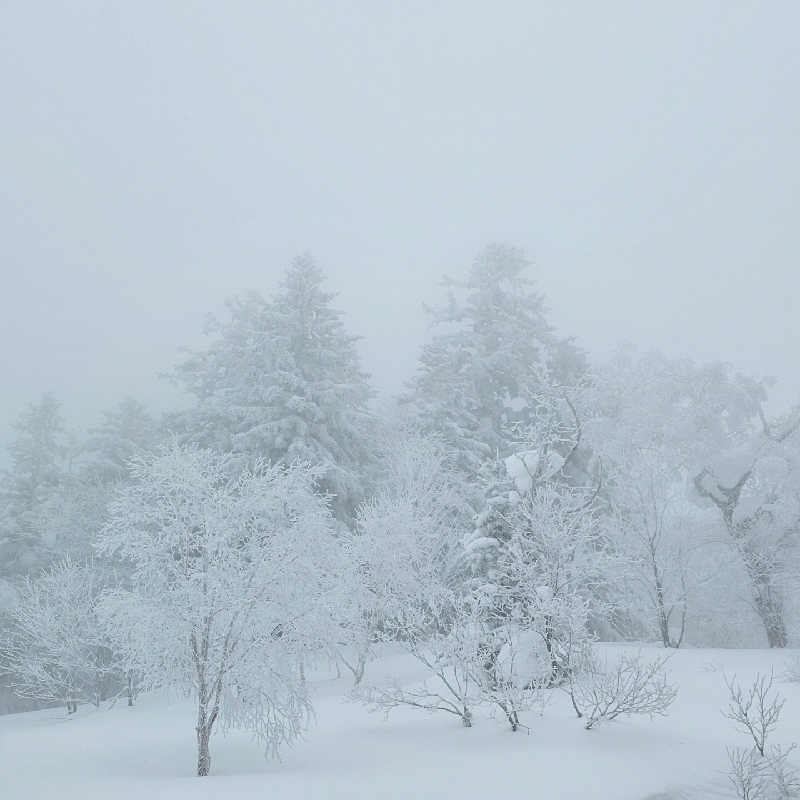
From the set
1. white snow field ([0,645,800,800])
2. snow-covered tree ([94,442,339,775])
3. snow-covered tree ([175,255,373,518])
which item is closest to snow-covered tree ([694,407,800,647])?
white snow field ([0,645,800,800])

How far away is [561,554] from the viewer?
15.5 m

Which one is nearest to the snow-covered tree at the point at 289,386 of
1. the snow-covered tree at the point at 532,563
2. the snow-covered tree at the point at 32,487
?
the snow-covered tree at the point at 532,563

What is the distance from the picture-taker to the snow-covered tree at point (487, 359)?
31484 millimetres

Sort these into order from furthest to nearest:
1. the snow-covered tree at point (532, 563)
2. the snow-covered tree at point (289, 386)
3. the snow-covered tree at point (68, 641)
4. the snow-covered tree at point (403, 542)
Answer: the snow-covered tree at point (289, 386), the snow-covered tree at point (68, 641), the snow-covered tree at point (403, 542), the snow-covered tree at point (532, 563)

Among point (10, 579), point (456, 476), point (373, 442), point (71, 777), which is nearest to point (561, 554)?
point (71, 777)

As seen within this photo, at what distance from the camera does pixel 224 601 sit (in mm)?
10688

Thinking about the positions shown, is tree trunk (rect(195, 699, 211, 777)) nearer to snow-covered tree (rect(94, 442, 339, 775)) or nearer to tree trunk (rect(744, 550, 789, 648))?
snow-covered tree (rect(94, 442, 339, 775))

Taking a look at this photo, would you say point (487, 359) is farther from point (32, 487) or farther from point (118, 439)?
point (32, 487)

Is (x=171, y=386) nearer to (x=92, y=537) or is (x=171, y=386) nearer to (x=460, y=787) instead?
(x=92, y=537)

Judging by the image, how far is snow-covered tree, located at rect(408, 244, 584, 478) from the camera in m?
31.5

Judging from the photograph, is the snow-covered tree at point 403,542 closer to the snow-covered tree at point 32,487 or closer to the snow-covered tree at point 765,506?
the snow-covered tree at point 765,506

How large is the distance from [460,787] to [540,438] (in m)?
13.7

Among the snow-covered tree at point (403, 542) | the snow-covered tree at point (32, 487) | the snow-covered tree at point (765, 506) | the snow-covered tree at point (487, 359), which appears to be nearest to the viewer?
the snow-covered tree at point (403, 542)

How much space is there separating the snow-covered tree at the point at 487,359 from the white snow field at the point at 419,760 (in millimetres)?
17824
